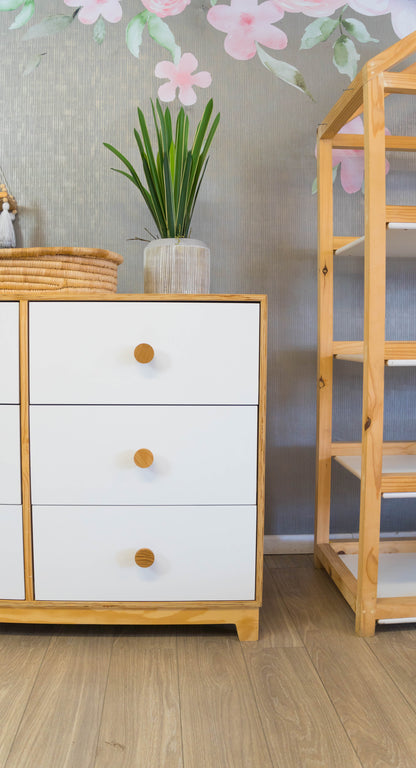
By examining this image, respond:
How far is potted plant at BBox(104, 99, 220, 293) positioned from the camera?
4.12 feet

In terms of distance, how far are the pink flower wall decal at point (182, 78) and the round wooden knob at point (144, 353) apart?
2.88 feet

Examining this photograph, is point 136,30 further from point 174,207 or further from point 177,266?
point 177,266

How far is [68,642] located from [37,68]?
1525 mm

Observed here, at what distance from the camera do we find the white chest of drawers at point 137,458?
1.14 m

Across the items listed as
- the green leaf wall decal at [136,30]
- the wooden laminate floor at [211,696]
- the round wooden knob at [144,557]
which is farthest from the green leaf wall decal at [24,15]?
the wooden laminate floor at [211,696]

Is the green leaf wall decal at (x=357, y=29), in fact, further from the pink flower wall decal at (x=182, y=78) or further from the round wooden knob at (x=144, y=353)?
the round wooden knob at (x=144, y=353)

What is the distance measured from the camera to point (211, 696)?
1021 millimetres

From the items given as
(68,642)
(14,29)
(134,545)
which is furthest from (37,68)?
(68,642)

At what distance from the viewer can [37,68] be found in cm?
156

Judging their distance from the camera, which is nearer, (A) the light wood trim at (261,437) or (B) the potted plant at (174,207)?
(A) the light wood trim at (261,437)

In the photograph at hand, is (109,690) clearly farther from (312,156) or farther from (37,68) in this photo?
(37,68)

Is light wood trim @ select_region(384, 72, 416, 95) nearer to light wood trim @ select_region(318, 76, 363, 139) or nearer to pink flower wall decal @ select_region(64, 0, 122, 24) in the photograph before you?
light wood trim @ select_region(318, 76, 363, 139)

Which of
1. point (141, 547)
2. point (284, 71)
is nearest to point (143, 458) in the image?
point (141, 547)

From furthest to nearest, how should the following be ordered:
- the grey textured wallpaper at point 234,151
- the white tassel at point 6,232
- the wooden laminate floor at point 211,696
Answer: the grey textured wallpaper at point 234,151, the white tassel at point 6,232, the wooden laminate floor at point 211,696
